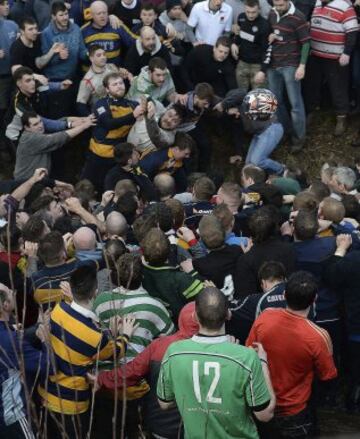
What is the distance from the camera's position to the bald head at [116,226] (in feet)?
26.6

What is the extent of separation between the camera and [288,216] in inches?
354

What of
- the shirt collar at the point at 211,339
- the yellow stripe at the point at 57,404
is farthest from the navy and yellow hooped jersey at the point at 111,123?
the shirt collar at the point at 211,339

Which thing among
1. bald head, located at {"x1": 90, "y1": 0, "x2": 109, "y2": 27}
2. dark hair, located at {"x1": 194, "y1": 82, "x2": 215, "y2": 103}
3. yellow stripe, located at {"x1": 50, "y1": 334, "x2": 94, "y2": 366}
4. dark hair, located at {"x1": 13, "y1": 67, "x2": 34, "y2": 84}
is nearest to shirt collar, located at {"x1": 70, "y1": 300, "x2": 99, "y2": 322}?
yellow stripe, located at {"x1": 50, "y1": 334, "x2": 94, "y2": 366}

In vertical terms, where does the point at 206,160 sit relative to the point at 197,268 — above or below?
below

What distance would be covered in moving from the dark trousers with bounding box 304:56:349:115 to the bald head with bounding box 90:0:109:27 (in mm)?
2907

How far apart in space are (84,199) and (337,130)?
15.7ft

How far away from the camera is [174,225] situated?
8.31 metres

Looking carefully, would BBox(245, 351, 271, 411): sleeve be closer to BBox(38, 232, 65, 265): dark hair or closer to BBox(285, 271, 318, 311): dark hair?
BBox(285, 271, 318, 311): dark hair

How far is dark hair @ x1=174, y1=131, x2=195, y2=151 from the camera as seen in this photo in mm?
10539

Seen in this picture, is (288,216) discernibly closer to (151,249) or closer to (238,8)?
(151,249)

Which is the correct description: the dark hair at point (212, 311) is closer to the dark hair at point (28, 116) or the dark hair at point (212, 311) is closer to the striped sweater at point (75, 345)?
the striped sweater at point (75, 345)

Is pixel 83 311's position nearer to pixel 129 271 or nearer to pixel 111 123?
pixel 129 271

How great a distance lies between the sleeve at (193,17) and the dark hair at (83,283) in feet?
20.5

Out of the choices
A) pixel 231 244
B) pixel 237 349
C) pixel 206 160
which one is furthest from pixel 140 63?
pixel 237 349
